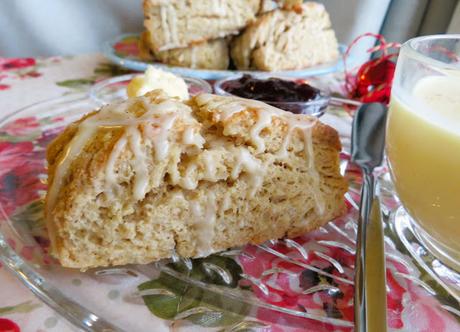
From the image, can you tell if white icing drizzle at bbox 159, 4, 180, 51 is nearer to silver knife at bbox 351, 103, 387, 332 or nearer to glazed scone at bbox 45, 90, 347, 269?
silver knife at bbox 351, 103, 387, 332

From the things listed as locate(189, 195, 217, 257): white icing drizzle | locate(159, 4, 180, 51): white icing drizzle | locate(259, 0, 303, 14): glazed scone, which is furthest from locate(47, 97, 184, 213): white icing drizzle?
locate(259, 0, 303, 14): glazed scone

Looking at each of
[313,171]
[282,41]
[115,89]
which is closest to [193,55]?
[282,41]

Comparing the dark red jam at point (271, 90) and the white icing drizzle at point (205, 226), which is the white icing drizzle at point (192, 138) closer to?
the white icing drizzle at point (205, 226)

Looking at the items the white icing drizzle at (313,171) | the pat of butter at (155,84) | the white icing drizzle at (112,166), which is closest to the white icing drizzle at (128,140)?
the white icing drizzle at (112,166)

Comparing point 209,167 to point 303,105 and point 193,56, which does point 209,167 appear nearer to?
point 303,105

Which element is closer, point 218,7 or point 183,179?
point 183,179

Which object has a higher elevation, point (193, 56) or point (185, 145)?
point (185, 145)
